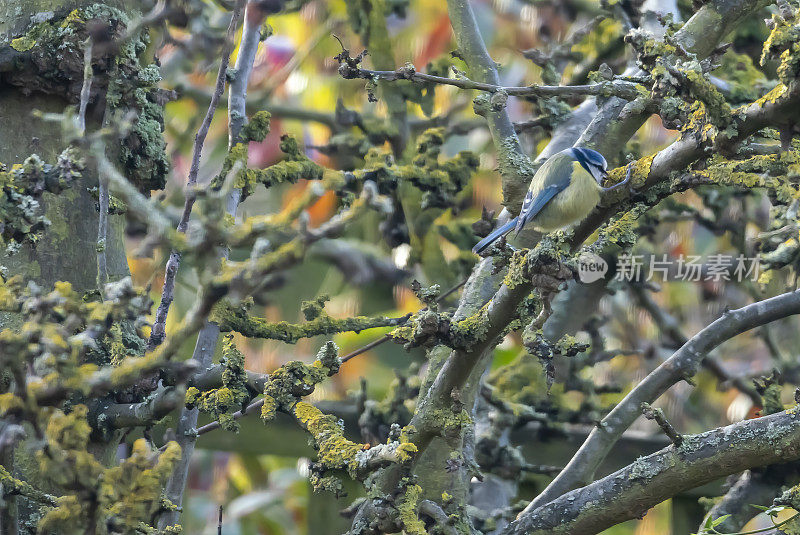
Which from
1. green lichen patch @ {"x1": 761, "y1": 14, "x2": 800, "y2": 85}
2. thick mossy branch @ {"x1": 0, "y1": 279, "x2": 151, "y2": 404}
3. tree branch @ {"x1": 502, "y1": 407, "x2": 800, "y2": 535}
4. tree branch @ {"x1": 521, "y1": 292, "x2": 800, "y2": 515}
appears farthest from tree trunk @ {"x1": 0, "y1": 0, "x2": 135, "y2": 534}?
green lichen patch @ {"x1": 761, "y1": 14, "x2": 800, "y2": 85}

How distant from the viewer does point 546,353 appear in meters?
1.62

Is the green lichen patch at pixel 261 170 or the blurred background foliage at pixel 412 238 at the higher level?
the blurred background foliage at pixel 412 238

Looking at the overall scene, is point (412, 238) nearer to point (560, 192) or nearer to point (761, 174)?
point (560, 192)

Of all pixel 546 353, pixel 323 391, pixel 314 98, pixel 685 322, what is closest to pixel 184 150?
pixel 314 98

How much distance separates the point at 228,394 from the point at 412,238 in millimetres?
1663

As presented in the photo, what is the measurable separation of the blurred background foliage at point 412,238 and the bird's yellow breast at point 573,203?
728 millimetres

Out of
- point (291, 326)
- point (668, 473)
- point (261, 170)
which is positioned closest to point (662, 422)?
point (668, 473)

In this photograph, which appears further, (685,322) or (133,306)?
(685,322)

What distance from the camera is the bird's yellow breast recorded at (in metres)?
1.79

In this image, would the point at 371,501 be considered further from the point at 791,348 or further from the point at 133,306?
the point at 791,348

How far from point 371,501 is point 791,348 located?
3.51 m

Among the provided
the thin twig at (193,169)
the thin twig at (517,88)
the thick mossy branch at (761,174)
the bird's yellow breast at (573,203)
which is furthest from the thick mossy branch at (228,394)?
the thick mossy branch at (761,174)

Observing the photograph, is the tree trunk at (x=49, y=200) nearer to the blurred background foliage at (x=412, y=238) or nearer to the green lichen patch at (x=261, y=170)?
the green lichen patch at (x=261, y=170)

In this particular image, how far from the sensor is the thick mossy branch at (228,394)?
6.14ft
